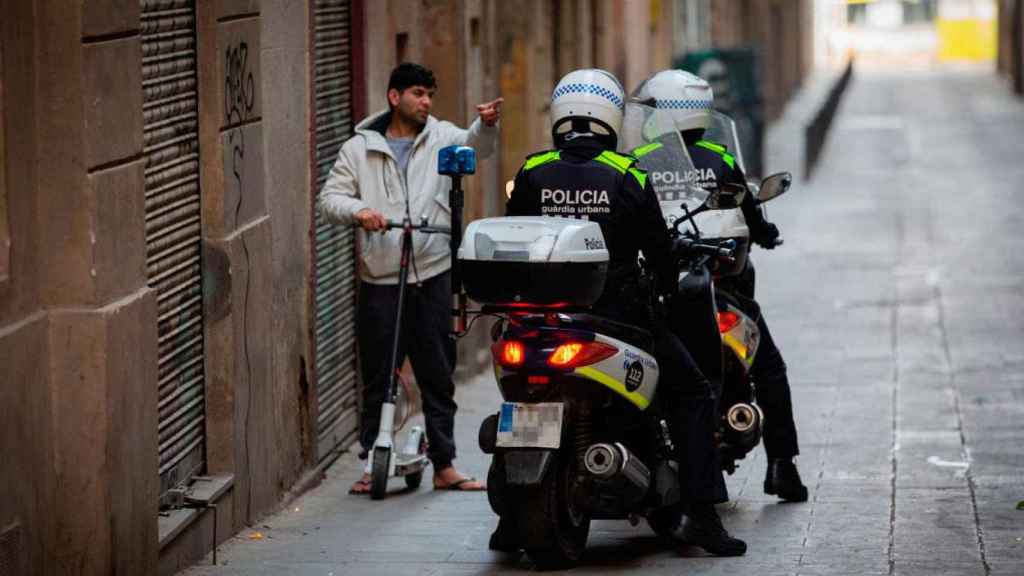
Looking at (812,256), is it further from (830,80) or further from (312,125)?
(830,80)

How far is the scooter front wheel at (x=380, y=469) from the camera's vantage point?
8844mm

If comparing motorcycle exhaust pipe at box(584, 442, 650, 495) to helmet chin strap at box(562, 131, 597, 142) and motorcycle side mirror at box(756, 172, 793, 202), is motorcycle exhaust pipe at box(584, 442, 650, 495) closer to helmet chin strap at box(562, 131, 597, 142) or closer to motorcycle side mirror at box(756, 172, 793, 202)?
helmet chin strap at box(562, 131, 597, 142)

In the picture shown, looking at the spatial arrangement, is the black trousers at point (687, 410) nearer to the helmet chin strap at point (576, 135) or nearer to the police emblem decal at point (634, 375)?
the police emblem decal at point (634, 375)

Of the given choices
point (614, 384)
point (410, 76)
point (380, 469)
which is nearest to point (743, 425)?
point (614, 384)

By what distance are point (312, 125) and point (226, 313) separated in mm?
1743

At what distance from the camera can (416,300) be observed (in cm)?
898

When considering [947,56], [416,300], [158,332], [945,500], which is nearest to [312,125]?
[416,300]

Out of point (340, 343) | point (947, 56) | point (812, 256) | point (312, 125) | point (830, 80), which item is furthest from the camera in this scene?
point (947, 56)

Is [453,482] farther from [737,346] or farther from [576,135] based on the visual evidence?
[576,135]

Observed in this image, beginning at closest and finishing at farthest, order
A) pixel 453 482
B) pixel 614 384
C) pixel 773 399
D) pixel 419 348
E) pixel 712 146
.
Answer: pixel 614 384 < pixel 712 146 < pixel 773 399 < pixel 419 348 < pixel 453 482

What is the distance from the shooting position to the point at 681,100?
850 centimetres

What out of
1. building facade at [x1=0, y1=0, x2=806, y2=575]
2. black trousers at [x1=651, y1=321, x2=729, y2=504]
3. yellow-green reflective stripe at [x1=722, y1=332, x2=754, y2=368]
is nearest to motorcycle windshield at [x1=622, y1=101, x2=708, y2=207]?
yellow-green reflective stripe at [x1=722, y1=332, x2=754, y2=368]

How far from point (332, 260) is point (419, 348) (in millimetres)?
1362

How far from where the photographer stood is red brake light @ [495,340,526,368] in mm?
7105
